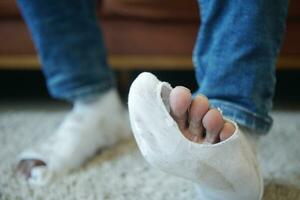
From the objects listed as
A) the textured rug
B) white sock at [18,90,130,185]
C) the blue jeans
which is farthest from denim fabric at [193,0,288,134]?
white sock at [18,90,130,185]

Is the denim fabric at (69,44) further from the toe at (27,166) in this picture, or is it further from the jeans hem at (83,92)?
the toe at (27,166)

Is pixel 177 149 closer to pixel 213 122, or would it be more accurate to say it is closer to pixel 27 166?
pixel 213 122

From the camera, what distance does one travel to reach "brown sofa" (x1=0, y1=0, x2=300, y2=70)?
94cm

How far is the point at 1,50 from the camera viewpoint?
106 centimetres

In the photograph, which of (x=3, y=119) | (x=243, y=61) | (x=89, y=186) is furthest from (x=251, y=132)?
(x=3, y=119)

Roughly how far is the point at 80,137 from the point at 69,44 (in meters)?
0.17

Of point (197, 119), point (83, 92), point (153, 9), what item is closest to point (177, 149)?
point (197, 119)

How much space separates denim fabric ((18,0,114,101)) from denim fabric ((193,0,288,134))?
31 cm

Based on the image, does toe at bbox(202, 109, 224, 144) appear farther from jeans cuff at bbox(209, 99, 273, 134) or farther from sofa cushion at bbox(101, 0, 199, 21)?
sofa cushion at bbox(101, 0, 199, 21)

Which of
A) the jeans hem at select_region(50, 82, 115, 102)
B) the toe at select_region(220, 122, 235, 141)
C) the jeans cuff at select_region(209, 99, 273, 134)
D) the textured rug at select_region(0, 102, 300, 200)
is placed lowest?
the textured rug at select_region(0, 102, 300, 200)

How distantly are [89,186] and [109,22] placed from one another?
468 mm

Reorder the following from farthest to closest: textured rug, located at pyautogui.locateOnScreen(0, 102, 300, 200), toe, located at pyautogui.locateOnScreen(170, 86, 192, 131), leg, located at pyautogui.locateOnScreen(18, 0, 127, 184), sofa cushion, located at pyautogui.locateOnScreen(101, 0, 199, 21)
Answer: sofa cushion, located at pyautogui.locateOnScreen(101, 0, 199, 21), leg, located at pyautogui.locateOnScreen(18, 0, 127, 184), textured rug, located at pyautogui.locateOnScreen(0, 102, 300, 200), toe, located at pyautogui.locateOnScreen(170, 86, 192, 131)

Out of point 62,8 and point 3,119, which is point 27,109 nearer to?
point 3,119

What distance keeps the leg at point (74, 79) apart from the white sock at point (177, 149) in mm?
288
